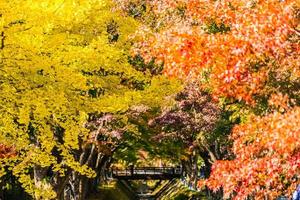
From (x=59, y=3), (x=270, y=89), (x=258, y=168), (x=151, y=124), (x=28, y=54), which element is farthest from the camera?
(x=151, y=124)

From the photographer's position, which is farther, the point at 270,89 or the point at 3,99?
the point at 3,99

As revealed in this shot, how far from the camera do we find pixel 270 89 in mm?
11922

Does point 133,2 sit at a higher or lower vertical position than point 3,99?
higher

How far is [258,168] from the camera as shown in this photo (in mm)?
9828

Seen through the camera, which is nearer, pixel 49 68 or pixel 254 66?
pixel 254 66

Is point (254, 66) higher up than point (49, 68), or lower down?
lower down

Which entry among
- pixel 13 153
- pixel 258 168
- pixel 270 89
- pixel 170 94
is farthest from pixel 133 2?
pixel 258 168

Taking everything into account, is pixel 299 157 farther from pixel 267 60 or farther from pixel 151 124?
pixel 151 124

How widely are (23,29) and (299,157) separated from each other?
299 inches

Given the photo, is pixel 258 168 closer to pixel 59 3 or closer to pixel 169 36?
pixel 169 36

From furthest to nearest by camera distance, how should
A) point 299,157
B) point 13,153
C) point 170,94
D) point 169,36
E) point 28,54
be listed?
1. point 13,153
2. point 170,94
3. point 28,54
4. point 169,36
5. point 299,157

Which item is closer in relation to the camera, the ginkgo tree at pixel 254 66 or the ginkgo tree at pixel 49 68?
the ginkgo tree at pixel 254 66

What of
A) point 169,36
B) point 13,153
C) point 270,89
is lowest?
Result: point 13,153

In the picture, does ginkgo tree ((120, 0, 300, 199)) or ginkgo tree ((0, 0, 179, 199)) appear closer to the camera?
ginkgo tree ((120, 0, 300, 199))
